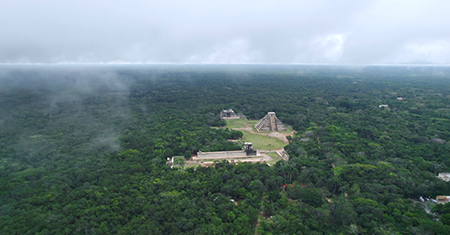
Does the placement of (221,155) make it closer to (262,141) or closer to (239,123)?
(262,141)

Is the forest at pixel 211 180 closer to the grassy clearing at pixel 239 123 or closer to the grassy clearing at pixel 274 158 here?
the grassy clearing at pixel 274 158

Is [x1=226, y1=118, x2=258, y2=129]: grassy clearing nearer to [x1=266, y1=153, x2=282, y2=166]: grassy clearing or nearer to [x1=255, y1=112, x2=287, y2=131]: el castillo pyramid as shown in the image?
[x1=255, y1=112, x2=287, y2=131]: el castillo pyramid

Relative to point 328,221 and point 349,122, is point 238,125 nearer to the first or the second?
point 349,122

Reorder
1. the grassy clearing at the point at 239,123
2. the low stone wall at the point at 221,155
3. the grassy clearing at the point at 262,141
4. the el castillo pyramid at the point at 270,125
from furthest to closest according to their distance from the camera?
the grassy clearing at the point at 239,123
the el castillo pyramid at the point at 270,125
the grassy clearing at the point at 262,141
the low stone wall at the point at 221,155

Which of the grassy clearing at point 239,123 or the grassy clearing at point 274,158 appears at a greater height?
the grassy clearing at point 239,123


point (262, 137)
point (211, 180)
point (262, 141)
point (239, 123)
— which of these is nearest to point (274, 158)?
point (262, 141)

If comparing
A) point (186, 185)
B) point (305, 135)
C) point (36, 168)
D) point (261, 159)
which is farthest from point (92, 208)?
point (305, 135)

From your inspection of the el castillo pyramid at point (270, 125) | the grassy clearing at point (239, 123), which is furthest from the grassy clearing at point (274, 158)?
the grassy clearing at point (239, 123)

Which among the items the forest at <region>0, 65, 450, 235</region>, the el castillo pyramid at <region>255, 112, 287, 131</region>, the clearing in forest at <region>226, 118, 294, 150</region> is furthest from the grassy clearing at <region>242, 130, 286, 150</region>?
the el castillo pyramid at <region>255, 112, 287, 131</region>

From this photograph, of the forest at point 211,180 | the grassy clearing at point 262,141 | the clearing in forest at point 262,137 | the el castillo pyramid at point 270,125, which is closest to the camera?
the forest at point 211,180
